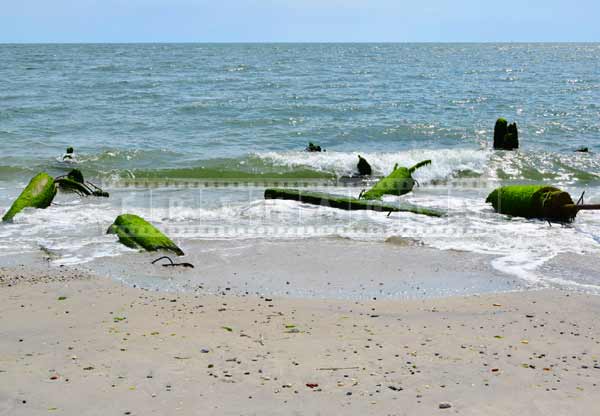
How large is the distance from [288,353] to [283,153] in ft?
42.0

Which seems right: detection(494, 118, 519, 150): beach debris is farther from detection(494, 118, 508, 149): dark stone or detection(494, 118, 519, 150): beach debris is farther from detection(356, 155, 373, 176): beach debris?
detection(356, 155, 373, 176): beach debris

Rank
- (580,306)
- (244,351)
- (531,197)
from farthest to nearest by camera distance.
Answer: (531,197) → (580,306) → (244,351)

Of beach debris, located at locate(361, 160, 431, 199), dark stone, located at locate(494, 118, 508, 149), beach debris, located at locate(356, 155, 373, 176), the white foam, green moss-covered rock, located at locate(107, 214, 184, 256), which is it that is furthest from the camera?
dark stone, located at locate(494, 118, 508, 149)

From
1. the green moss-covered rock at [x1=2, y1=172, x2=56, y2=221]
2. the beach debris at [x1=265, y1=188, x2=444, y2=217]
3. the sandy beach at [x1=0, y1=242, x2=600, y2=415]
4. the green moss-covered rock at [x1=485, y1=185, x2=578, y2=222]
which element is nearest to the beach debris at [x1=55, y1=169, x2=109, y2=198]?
the green moss-covered rock at [x1=2, y1=172, x2=56, y2=221]

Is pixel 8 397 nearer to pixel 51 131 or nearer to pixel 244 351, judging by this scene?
pixel 244 351

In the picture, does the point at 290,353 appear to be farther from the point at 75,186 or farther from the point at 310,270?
the point at 75,186

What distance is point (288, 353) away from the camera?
15.4 feet

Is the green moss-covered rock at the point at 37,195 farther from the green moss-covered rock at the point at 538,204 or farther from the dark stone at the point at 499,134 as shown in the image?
the dark stone at the point at 499,134

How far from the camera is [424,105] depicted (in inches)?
1055

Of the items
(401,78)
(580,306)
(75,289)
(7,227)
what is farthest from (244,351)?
(401,78)

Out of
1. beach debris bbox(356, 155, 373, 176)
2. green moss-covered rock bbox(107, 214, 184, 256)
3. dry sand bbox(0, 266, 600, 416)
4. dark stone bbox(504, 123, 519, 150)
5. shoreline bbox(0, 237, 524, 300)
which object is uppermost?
dark stone bbox(504, 123, 519, 150)

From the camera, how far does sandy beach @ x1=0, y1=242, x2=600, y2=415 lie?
3.96m

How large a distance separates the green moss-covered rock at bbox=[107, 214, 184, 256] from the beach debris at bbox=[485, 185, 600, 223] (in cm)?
470

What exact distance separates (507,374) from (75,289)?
3.63 metres
